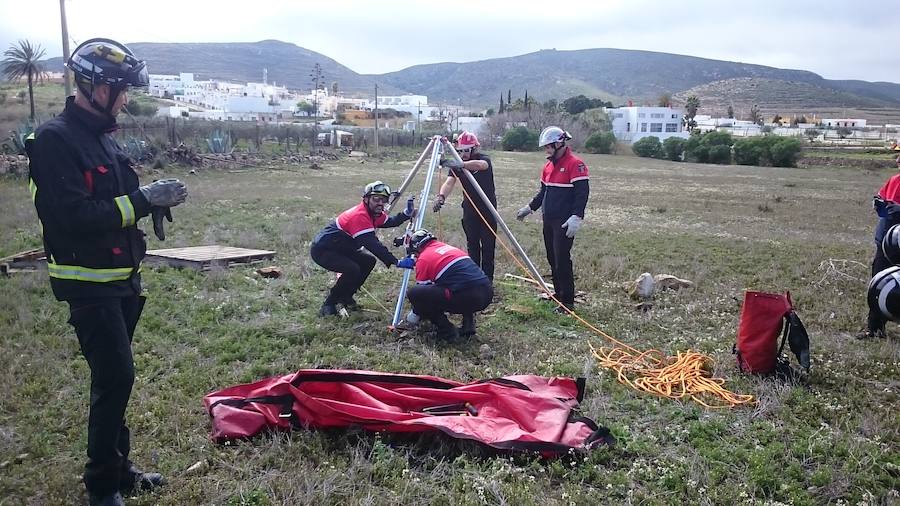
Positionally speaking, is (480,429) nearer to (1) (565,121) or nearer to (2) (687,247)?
(2) (687,247)

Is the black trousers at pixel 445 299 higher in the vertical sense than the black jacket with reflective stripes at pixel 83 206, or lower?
lower

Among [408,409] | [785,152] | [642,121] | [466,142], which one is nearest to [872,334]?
[466,142]

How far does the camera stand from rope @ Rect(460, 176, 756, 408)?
17.7 ft

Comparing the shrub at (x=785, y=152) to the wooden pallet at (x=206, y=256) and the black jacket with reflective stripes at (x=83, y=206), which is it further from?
the black jacket with reflective stripes at (x=83, y=206)

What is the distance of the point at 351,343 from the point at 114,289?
343 centimetres

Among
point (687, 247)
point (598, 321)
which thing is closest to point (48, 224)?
point (598, 321)

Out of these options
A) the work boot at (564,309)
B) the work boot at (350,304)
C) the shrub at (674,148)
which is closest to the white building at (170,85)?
the shrub at (674,148)

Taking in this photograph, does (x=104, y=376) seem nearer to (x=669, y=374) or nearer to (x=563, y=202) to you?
(x=669, y=374)

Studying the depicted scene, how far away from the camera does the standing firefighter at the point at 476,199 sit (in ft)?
28.4

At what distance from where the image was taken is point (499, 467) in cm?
410

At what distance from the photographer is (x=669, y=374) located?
5844 mm

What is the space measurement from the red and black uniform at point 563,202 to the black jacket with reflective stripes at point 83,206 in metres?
5.60

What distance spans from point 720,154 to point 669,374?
158ft

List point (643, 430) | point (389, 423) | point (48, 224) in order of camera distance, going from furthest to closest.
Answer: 1. point (643, 430)
2. point (389, 423)
3. point (48, 224)
